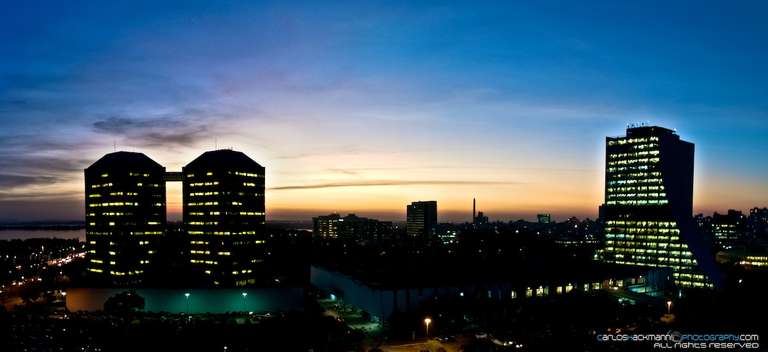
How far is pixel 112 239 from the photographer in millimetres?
81938

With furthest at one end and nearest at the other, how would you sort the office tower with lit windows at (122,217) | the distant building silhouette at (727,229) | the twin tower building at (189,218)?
1. the distant building silhouette at (727,229)
2. the office tower with lit windows at (122,217)
3. the twin tower building at (189,218)

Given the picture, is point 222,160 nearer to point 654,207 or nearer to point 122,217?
point 122,217

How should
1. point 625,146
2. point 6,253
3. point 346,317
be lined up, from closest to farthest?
point 346,317, point 625,146, point 6,253

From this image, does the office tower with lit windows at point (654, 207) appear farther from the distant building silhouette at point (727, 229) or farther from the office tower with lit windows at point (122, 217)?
the distant building silhouette at point (727, 229)

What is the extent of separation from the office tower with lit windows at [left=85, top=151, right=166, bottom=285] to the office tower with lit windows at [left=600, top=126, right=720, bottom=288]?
243 feet

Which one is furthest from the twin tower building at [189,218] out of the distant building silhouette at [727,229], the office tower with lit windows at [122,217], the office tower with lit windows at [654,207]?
the distant building silhouette at [727,229]

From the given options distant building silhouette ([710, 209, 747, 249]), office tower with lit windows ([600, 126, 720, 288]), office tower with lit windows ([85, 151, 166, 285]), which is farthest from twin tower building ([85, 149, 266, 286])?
distant building silhouette ([710, 209, 747, 249])

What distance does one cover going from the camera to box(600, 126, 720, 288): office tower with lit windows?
286 ft

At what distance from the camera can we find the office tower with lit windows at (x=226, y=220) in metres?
80.4

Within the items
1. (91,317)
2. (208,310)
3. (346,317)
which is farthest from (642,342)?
(91,317)

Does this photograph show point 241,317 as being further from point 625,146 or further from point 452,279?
point 625,146

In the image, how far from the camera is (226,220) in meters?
80.8

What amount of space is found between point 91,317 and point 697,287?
8115 centimetres

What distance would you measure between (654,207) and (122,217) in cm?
8219
